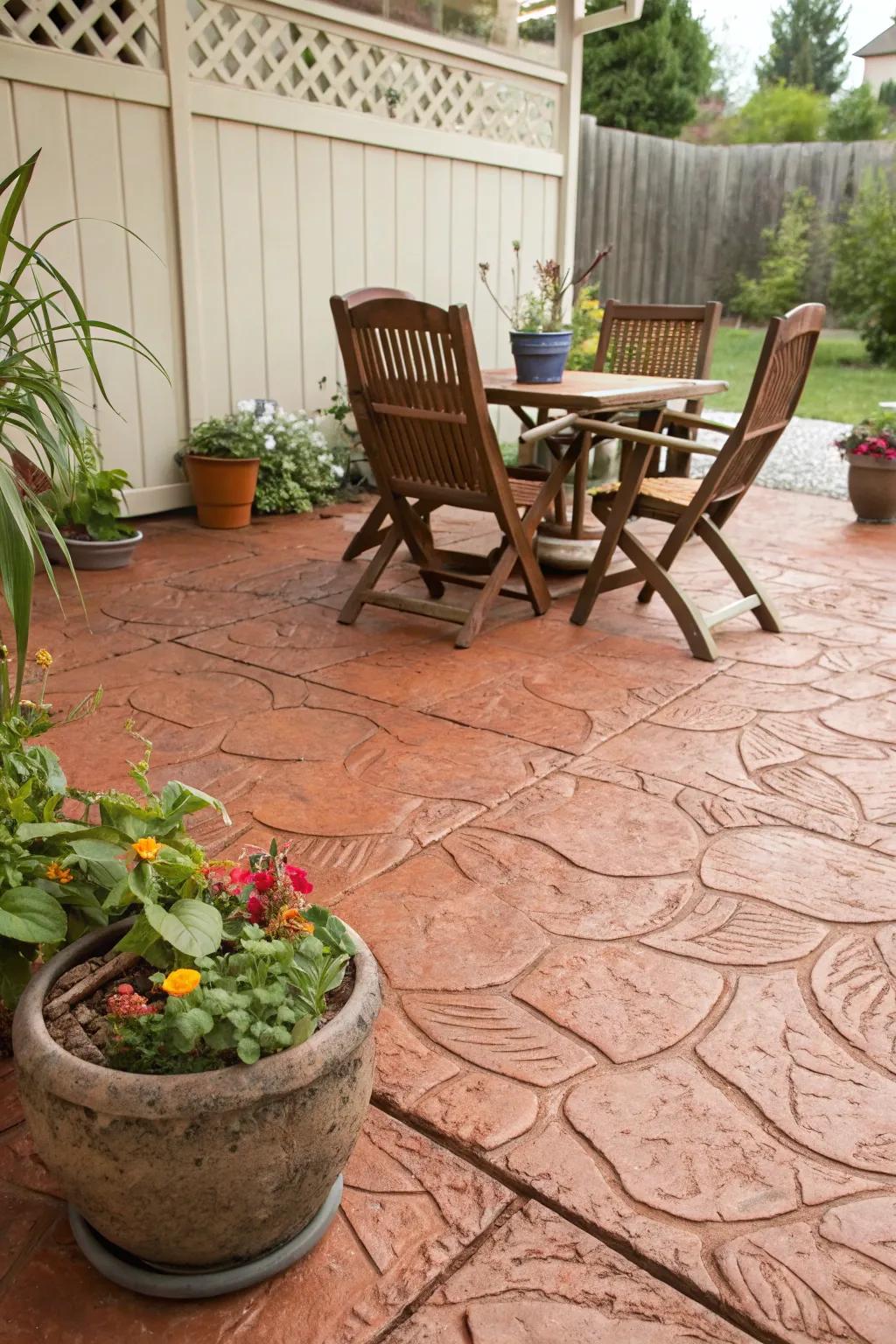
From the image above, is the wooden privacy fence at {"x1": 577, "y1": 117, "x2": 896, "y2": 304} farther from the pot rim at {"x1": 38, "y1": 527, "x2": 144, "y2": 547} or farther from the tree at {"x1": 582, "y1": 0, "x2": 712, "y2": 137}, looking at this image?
the pot rim at {"x1": 38, "y1": 527, "x2": 144, "y2": 547}

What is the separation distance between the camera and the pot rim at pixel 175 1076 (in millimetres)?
1262

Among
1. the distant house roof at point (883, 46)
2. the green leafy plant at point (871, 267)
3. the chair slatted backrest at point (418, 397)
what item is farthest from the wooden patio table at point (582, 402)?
the distant house roof at point (883, 46)

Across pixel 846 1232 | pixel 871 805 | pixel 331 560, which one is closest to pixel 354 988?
pixel 846 1232

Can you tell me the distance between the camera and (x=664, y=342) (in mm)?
5234

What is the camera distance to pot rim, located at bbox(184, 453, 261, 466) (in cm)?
542

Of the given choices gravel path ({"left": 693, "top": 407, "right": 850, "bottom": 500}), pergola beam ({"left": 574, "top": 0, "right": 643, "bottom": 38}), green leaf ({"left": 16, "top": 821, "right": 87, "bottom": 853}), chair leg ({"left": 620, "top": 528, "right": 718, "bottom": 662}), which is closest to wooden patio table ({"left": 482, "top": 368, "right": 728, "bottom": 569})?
chair leg ({"left": 620, "top": 528, "right": 718, "bottom": 662})

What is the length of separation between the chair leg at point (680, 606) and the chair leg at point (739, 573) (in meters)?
0.22

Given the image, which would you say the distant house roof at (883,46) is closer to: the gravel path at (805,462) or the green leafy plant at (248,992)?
the gravel path at (805,462)

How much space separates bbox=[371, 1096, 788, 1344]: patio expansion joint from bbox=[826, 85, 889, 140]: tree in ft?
77.8

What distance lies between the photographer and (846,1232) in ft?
4.97

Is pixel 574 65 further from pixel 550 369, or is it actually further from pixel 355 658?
pixel 355 658

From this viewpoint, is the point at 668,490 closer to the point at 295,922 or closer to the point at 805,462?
the point at 295,922

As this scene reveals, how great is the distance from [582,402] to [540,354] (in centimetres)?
58

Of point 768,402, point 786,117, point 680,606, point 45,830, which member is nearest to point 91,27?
point 768,402
